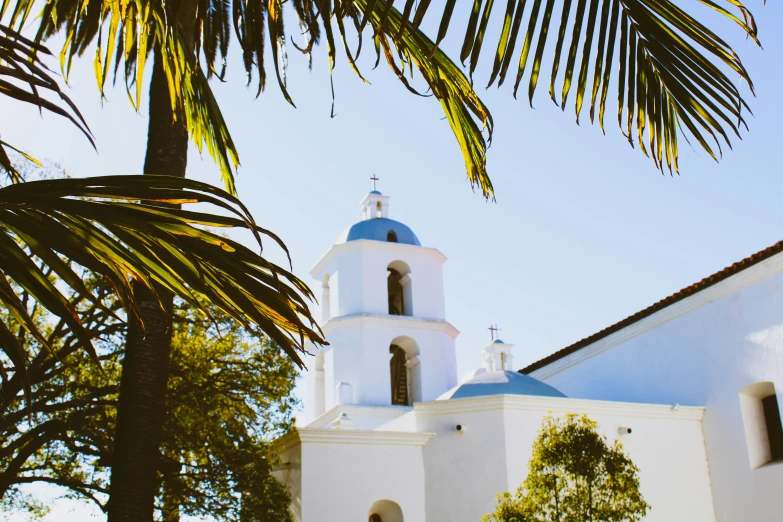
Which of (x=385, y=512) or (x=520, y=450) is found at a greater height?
(x=520, y=450)

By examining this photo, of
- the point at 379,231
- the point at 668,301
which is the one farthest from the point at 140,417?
the point at 379,231

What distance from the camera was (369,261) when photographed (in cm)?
2427

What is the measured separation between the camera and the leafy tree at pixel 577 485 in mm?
13961

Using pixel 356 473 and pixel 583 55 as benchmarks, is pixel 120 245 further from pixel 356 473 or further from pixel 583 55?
pixel 356 473

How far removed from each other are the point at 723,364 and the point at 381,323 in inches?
360

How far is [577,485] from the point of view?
14.0 metres

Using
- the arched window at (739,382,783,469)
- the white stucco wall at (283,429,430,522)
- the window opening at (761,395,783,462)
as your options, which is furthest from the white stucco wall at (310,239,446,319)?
the window opening at (761,395,783,462)

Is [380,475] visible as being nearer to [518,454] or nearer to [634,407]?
[518,454]

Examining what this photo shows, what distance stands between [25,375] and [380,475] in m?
15.5

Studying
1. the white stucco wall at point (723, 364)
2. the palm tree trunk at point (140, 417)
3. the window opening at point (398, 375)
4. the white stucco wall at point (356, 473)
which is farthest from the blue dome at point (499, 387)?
the palm tree trunk at point (140, 417)

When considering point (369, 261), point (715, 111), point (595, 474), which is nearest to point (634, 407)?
point (595, 474)

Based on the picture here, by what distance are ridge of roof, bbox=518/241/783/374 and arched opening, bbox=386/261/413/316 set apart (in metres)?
4.87

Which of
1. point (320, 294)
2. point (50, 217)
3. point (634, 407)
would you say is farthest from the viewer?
point (320, 294)

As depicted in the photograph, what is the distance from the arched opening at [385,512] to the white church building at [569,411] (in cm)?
4
